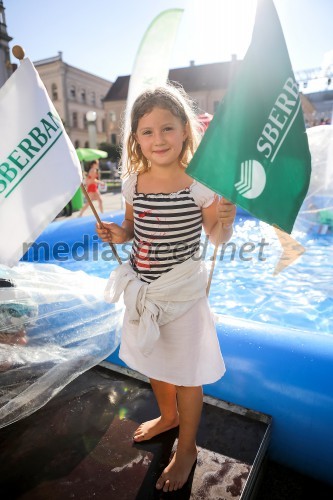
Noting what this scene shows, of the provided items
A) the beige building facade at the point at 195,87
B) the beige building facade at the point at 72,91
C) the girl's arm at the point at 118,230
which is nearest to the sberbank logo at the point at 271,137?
the girl's arm at the point at 118,230

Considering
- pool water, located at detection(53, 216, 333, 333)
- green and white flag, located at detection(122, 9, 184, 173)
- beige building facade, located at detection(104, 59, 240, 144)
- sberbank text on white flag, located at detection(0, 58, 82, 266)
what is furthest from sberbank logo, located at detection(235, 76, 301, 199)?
beige building facade, located at detection(104, 59, 240, 144)

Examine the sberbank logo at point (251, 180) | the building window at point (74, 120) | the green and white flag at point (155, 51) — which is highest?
the building window at point (74, 120)

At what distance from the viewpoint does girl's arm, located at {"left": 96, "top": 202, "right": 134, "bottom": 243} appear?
5.23ft

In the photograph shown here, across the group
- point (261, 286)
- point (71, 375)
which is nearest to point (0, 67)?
A: point (261, 286)

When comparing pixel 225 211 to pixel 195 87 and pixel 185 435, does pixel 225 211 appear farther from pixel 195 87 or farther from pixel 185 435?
pixel 195 87

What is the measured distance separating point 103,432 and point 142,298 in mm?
785

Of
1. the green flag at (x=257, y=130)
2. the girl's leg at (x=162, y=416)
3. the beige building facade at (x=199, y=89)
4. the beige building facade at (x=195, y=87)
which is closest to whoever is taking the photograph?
the green flag at (x=257, y=130)

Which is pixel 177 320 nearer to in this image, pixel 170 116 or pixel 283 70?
pixel 170 116

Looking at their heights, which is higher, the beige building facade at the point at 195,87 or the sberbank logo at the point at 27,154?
the beige building facade at the point at 195,87

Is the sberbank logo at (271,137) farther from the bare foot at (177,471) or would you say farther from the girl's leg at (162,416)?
the bare foot at (177,471)

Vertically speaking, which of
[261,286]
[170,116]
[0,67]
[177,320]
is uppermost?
[0,67]

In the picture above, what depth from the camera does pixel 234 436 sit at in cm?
160

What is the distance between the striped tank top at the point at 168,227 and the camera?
1.36 m
